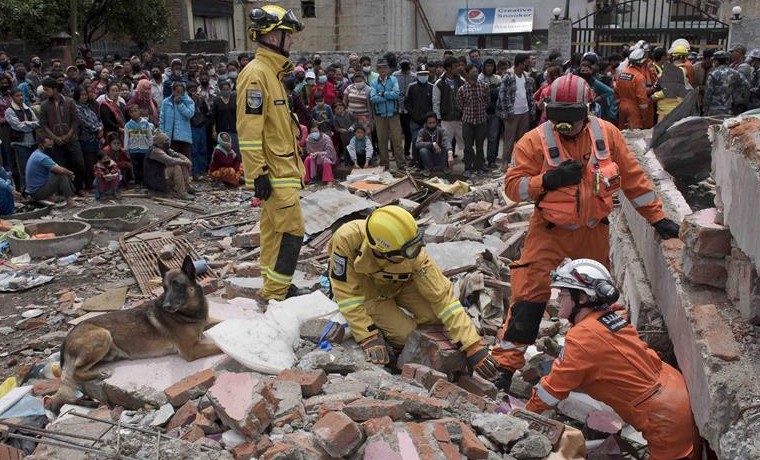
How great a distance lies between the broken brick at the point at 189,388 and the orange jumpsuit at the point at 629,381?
1892 millimetres

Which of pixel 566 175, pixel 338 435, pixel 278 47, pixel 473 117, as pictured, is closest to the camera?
pixel 338 435

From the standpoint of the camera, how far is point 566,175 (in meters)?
4.17

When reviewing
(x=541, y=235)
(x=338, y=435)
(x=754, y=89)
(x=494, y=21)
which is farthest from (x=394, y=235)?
(x=494, y=21)

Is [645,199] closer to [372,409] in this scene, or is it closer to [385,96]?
[372,409]

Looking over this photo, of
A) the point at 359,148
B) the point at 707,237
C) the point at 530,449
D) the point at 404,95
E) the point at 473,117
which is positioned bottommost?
the point at 530,449

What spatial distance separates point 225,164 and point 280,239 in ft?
21.2

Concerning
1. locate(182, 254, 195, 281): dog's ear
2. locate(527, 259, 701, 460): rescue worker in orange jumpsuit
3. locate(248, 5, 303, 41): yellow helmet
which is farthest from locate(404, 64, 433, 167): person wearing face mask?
locate(527, 259, 701, 460): rescue worker in orange jumpsuit

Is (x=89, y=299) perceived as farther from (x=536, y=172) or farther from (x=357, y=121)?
(x=357, y=121)

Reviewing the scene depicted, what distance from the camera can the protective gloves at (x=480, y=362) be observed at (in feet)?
14.5

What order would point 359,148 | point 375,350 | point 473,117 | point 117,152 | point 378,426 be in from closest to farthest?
point 378,426
point 375,350
point 117,152
point 473,117
point 359,148

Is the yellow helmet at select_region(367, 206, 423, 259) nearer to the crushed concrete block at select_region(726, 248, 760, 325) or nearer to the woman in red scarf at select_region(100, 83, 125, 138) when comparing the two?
the crushed concrete block at select_region(726, 248, 760, 325)

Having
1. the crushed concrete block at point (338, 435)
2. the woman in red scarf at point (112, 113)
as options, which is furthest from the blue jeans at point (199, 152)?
the crushed concrete block at point (338, 435)

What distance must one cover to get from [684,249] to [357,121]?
8.78 meters

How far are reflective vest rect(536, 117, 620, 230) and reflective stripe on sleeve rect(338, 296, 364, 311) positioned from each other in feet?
4.28
